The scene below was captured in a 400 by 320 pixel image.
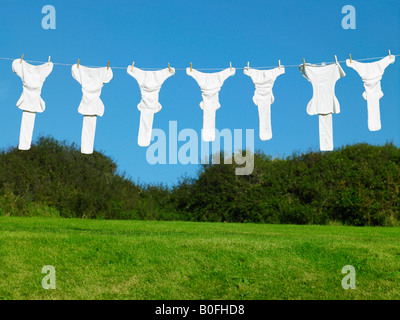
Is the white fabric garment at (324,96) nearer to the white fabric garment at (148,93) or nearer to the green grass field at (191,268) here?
the green grass field at (191,268)

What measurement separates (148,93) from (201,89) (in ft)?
3.87

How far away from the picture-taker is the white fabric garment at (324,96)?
29.0 feet

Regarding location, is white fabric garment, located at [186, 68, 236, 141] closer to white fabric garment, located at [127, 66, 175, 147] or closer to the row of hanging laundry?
the row of hanging laundry

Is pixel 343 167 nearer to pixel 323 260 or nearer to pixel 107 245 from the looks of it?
pixel 323 260

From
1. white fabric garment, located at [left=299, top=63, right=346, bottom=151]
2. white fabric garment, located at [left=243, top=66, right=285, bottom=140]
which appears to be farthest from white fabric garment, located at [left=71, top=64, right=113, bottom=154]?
white fabric garment, located at [left=299, top=63, right=346, bottom=151]

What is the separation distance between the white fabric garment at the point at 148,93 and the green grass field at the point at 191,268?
103 inches

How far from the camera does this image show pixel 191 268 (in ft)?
21.6

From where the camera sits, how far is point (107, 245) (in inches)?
296

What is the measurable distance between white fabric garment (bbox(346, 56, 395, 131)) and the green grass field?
3015mm

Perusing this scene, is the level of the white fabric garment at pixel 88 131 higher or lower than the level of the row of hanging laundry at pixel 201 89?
lower

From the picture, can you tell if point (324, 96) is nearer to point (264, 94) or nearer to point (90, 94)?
point (264, 94)

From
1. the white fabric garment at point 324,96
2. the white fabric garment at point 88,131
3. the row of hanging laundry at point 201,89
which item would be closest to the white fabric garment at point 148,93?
the row of hanging laundry at point 201,89

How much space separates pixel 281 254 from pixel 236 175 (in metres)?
11.4

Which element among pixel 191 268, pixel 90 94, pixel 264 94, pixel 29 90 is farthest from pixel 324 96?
pixel 29 90
